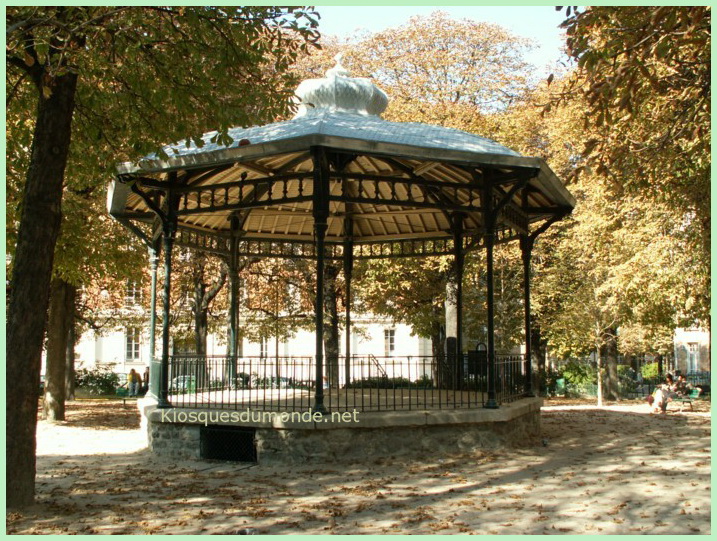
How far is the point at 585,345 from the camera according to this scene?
103ft

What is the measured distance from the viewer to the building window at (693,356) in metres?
55.1

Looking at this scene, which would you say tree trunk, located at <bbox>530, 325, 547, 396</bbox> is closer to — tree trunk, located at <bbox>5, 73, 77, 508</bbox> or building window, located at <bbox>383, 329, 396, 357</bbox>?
building window, located at <bbox>383, 329, 396, 357</bbox>

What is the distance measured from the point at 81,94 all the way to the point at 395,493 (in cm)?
799

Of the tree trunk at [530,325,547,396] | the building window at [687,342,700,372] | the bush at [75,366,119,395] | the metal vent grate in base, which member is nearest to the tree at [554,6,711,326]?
the metal vent grate in base

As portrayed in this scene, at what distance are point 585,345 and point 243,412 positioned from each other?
869 inches

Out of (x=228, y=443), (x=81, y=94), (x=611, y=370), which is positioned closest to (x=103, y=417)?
(x=228, y=443)

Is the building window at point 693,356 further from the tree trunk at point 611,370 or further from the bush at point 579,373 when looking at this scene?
the tree trunk at point 611,370

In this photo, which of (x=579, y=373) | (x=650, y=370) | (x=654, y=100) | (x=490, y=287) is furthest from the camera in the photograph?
(x=650, y=370)

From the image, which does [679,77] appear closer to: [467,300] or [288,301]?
[467,300]

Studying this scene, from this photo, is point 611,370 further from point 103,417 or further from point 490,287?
point 490,287

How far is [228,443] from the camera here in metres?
12.6

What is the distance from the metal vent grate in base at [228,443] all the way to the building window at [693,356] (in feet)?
164

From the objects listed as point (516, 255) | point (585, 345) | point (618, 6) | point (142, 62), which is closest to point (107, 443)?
point (142, 62)

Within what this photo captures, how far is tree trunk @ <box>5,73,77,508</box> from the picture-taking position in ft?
29.3
